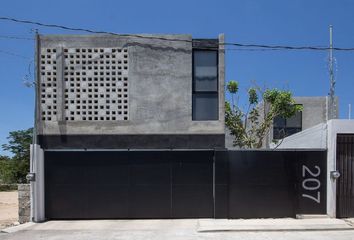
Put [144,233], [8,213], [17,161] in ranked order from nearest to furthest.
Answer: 1. [144,233]
2. [8,213]
3. [17,161]

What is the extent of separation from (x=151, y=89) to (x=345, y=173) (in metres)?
7.29

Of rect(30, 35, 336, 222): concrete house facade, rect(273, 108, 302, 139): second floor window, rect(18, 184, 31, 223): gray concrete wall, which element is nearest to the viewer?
rect(18, 184, 31, 223): gray concrete wall

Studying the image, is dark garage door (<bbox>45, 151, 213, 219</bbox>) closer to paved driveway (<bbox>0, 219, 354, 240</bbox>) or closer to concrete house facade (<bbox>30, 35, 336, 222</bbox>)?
concrete house facade (<bbox>30, 35, 336, 222</bbox>)

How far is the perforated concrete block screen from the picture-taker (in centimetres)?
1511

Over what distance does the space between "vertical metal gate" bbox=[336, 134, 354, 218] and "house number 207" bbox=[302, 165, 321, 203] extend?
0.67 metres

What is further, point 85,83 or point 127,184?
point 85,83

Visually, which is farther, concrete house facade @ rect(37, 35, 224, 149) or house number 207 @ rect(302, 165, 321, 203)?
concrete house facade @ rect(37, 35, 224, 149)

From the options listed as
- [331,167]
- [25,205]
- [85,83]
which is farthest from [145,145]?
[331,167]

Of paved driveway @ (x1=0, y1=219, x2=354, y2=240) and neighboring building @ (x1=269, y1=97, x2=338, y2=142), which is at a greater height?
neighboring building @ (x1=269, y1=97, x2=338, y2=142)

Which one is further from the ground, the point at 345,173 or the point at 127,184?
the point at 345,173

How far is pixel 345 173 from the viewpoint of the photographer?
47.8ft

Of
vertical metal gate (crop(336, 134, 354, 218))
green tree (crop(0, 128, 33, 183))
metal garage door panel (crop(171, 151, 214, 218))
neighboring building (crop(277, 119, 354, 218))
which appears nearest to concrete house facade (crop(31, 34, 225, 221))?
metal garage door panel (crop(171, 151, 214, 218))

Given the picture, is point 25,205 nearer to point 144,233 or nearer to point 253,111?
point 144,233

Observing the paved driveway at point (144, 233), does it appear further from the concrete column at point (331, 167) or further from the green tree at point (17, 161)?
the green tree at point (17, 161)
